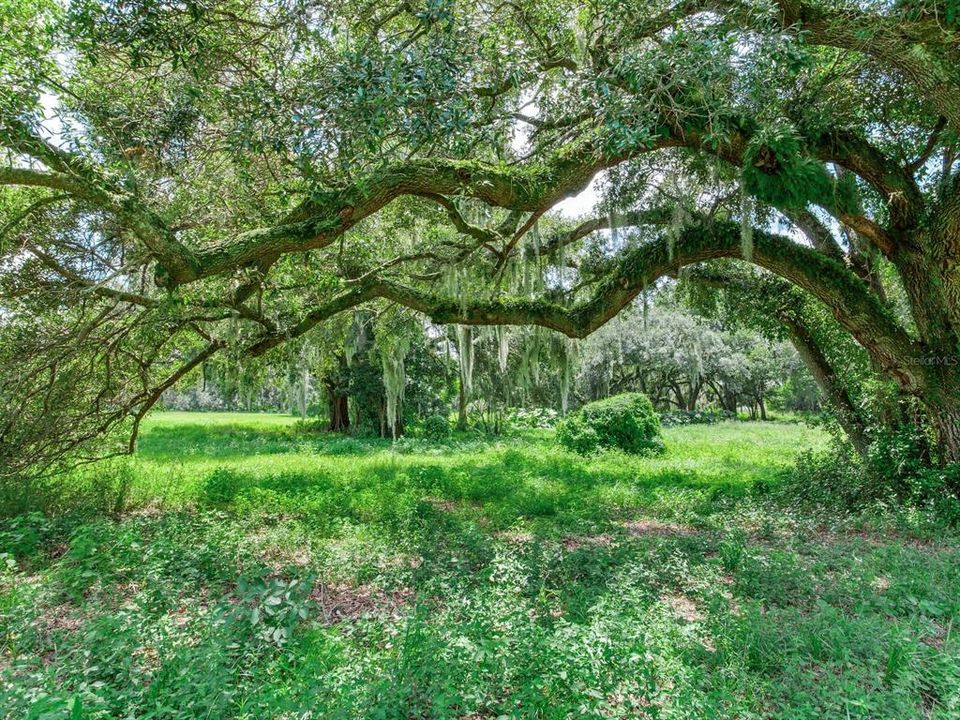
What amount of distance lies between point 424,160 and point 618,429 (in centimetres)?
888

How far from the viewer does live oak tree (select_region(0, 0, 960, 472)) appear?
3.83 metres

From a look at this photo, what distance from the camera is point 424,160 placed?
4.52m

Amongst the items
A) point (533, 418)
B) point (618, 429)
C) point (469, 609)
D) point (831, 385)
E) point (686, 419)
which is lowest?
point (686, 419)

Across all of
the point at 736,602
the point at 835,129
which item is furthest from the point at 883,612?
the point at 835,129

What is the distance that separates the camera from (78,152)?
3990 mm

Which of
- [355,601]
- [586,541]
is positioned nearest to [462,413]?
[586,541]

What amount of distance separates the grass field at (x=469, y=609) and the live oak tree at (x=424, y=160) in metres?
2.04

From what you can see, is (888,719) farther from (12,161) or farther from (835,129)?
(12,161)

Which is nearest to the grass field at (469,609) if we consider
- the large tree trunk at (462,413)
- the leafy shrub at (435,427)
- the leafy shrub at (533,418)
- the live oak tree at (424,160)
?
the live oak tree at (424,160)

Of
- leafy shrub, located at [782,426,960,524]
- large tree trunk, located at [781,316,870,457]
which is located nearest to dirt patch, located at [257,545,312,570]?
leafy shrub, located at [782,426,960,524]

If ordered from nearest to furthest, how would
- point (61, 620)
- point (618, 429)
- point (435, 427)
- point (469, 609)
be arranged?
1. point (469, 609)
2. point (61, 620)
3. point (618, 429)
4. point (435, 427)

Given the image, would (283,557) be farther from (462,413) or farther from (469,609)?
(462,413)

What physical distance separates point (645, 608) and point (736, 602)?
0.76 meters

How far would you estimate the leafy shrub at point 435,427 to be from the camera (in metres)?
15.9
